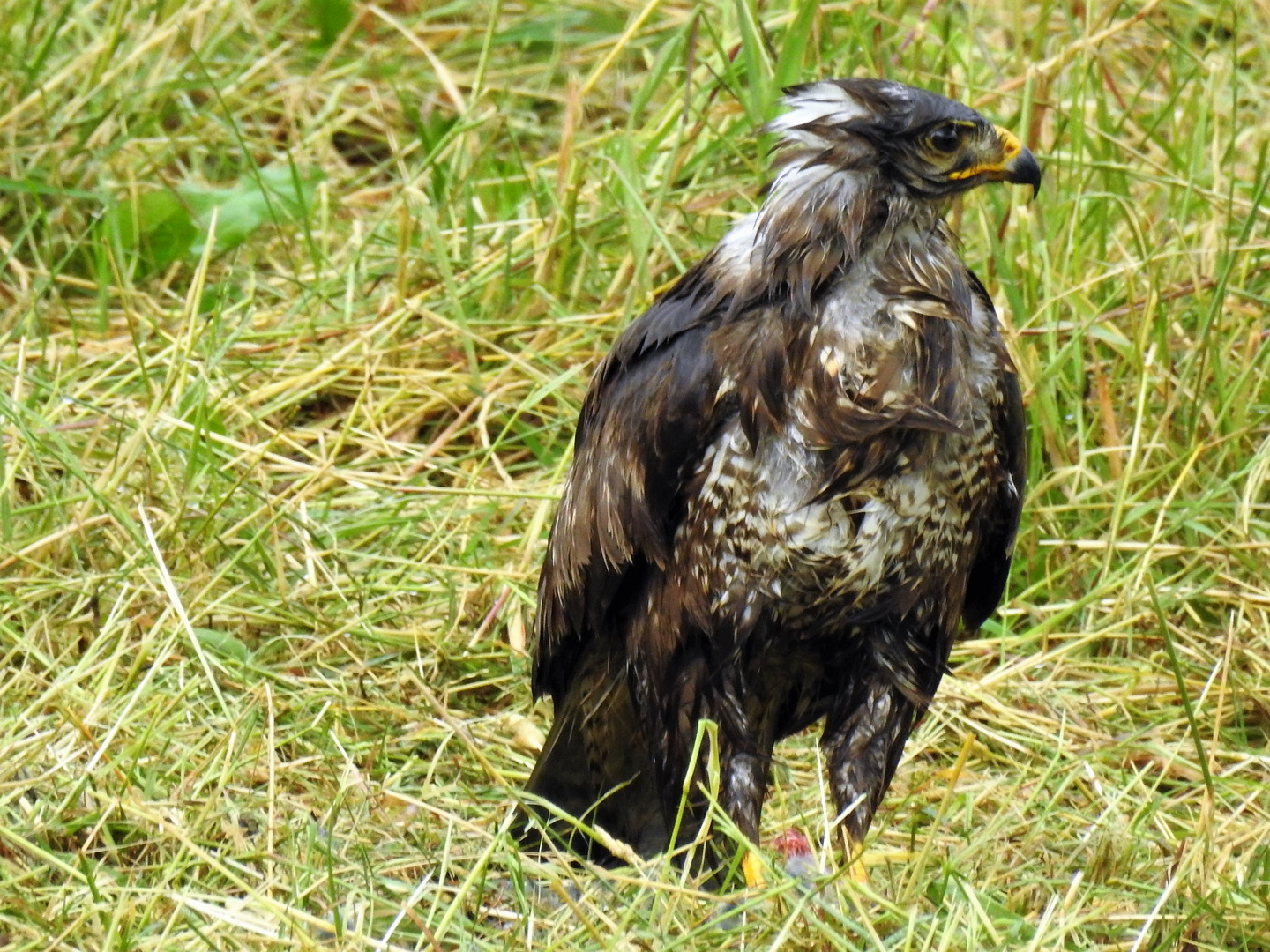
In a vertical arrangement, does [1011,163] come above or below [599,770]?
above

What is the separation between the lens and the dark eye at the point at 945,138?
3.34 m

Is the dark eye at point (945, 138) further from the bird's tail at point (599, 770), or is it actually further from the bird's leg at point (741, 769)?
the bird's tail at point (599, 770)

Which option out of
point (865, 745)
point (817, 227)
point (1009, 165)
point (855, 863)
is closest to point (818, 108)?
point (817, 227)

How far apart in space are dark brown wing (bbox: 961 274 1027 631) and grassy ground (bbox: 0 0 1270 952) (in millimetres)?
370

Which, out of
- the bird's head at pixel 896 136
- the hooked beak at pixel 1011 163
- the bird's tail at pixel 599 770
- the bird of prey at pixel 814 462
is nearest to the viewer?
the bird of prey at pixel 814 462

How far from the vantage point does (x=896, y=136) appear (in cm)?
333

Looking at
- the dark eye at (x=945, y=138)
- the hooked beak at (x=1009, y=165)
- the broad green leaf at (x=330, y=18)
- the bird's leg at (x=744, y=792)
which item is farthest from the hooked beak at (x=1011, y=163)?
the broad green leaf at (x=330, y=18)

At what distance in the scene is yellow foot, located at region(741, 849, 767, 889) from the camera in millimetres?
3334

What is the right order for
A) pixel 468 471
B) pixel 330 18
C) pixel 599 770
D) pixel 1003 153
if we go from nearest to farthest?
1. pixel 1003 153
2. pixel 599 770
3. pixel 468 471
4. pixel 330 18

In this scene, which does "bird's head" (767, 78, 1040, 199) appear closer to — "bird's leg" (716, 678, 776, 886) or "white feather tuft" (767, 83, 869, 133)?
"white feather tuft" (767, 83, 869, 133)

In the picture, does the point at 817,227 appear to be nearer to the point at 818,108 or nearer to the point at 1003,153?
the point at 818,108

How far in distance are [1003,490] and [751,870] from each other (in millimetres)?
860

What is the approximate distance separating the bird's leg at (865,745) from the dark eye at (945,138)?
1005 millimetres

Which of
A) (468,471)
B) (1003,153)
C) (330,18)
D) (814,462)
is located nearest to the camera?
(814,462)
